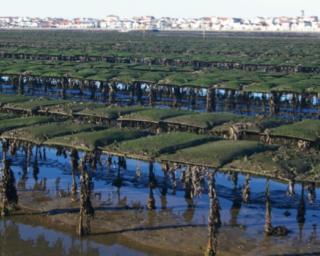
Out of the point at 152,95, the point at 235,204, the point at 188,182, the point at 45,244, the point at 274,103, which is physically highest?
the point at 274,103

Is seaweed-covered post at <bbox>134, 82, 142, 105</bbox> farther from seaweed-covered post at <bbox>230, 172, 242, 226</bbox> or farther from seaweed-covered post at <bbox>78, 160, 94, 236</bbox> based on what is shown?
seaweed-covered post at <bbox>78, 160, 94, 236</bbox>

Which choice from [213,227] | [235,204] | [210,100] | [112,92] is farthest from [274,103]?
[213,227]

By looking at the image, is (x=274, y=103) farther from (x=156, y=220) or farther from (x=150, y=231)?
(x=150, y=231)

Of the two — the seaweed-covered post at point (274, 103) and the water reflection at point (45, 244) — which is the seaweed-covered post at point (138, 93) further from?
the water reflection at point (45, 244)

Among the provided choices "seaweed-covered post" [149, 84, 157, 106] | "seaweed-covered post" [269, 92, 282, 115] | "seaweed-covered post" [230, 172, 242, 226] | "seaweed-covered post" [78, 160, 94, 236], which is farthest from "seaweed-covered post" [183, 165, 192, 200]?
"seaweed-covered post" [149, 84, 157, 106]

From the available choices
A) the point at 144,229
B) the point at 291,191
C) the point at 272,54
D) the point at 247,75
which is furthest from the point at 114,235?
the point at 272,54

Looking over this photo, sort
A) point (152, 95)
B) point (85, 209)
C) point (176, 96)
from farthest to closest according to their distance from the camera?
1. point (176, 96)
2. point (152, 95)
3. point (85, 209)

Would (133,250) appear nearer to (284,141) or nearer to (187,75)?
(284,141)
